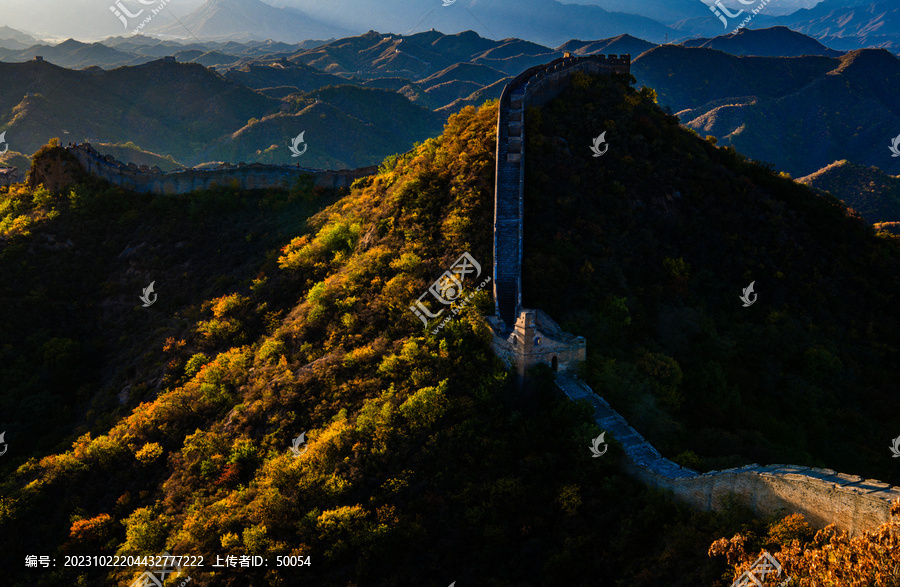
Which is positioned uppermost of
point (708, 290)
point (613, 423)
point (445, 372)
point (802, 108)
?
point (802, 108)

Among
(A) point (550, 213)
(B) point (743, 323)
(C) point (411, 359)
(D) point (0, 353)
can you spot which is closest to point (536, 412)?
(C) point (411, 359)

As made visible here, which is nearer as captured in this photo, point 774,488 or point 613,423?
point 774,488

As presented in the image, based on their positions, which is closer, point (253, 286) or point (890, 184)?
point (253, 286)

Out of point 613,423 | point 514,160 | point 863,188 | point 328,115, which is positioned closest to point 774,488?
point 613,423

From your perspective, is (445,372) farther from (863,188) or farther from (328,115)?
(328,115)

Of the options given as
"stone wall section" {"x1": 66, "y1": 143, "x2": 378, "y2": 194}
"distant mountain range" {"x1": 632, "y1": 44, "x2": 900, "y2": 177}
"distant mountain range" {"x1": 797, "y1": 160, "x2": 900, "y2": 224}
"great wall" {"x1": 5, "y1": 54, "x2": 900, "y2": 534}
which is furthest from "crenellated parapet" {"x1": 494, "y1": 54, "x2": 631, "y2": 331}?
"distant mountain range" {"x1": 632, "y1": 44, "x2": 900, "y2": 177}

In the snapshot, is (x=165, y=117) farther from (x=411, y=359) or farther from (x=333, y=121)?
(x=411, y=359)
